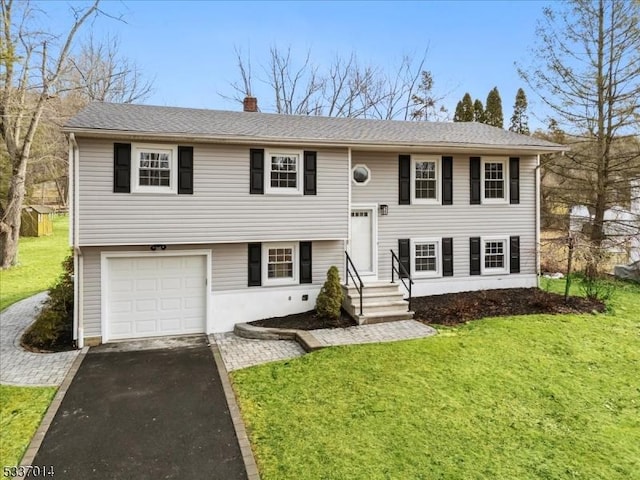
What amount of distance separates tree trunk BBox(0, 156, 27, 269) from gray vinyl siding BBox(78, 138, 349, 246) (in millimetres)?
12164

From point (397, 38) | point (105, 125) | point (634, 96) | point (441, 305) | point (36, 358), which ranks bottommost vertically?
point (36, 358)

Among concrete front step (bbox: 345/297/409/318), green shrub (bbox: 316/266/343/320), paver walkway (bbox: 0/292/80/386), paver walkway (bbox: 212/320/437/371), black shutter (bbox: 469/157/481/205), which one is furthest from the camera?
black shutter (bbox: 469/157/481/205)

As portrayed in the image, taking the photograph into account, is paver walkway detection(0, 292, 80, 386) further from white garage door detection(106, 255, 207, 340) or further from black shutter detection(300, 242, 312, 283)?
black shutter detection(300, 242, 312, 283)

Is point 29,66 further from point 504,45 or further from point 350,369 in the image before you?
point 504,45

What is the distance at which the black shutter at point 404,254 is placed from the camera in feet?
40.4

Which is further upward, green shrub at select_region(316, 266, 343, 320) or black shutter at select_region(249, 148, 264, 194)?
black shutter at select_region(249, 148, 264, 194)

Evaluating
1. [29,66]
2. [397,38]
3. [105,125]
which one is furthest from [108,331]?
[397,38]

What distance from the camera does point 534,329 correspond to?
31.2 ft

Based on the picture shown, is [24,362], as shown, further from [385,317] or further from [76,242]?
[385,317]

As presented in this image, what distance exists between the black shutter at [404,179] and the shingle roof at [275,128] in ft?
2.13

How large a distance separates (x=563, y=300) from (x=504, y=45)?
14315 mm

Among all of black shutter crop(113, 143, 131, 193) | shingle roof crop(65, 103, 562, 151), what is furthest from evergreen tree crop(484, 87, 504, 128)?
black shutter crop(113, 143, 131, 193)

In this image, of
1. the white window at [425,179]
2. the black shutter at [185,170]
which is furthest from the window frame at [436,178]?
the black shutter at [185,170]

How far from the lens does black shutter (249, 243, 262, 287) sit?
1081 cm
